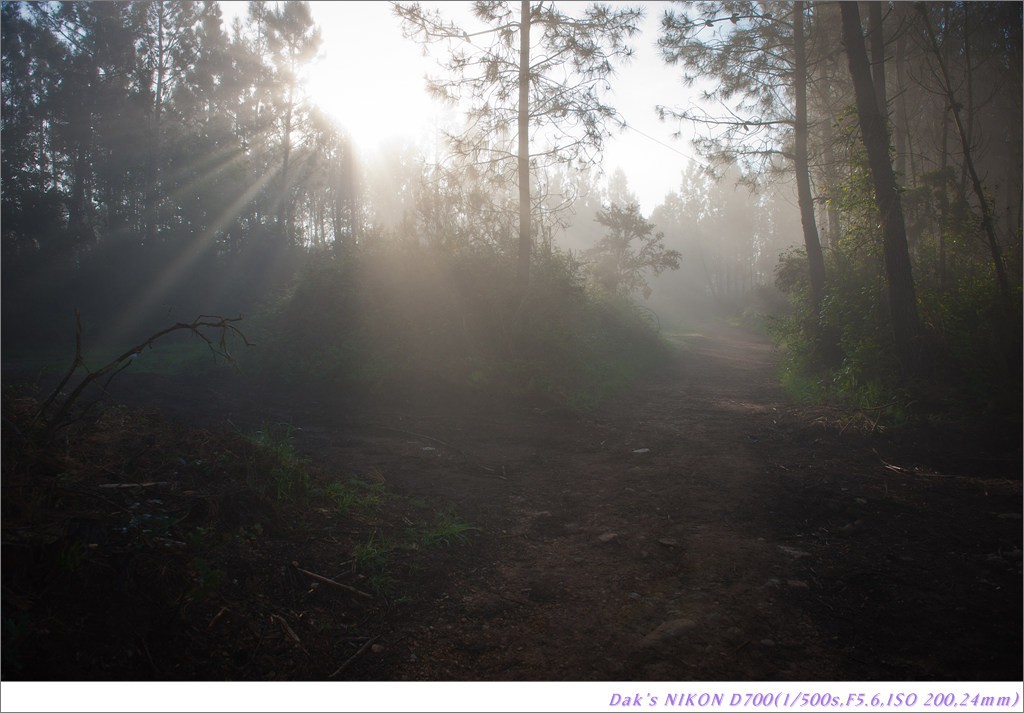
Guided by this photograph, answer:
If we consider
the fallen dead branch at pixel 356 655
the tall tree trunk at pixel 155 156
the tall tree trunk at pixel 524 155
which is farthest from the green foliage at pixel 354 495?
the tall tree trunk at pixel 155 156

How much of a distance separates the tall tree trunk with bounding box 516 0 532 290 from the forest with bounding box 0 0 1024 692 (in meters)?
0.06

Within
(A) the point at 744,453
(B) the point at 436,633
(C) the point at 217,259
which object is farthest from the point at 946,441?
(C) the point at 217,259

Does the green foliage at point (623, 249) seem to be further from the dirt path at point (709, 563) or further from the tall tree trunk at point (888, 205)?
the dirt path at point (709, 563)

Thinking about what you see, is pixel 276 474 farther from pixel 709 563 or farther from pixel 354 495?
pixel 709 563

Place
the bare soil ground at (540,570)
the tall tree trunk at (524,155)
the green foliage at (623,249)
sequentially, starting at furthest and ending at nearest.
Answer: the green foliage at (623,249), the tall tree trunk at (524,155), the bare soil ground at (540,570)

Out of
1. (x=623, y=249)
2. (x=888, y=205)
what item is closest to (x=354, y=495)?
(x=888, y=205)

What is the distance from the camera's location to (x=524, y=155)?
11.6 metres

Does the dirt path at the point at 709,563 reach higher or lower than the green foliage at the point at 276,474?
lower

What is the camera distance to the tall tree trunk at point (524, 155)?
1128cm

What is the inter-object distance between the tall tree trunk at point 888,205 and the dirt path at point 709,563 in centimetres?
195

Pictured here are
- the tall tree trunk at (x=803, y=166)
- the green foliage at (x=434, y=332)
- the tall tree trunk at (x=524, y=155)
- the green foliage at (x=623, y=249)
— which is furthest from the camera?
the green foliage at (x=623, y=249)

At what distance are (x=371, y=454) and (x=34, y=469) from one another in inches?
140

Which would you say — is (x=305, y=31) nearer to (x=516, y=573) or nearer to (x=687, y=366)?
(x=687, y=366)

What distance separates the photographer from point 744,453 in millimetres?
6523
